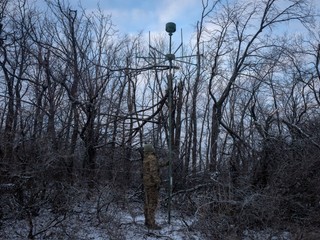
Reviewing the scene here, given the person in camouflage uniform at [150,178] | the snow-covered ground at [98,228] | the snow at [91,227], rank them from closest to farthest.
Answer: the snow-covered ground at [98,228], the snow at [91,227], the person in camouflage uniform at [150,178]

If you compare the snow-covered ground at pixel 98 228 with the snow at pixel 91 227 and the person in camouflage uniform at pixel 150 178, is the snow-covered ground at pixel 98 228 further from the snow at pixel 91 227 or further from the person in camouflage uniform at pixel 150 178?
the person in camouflage uniform at pixel 150 178

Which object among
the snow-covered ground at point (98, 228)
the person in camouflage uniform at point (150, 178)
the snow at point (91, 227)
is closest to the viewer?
the snow-covered ground at point (98, 228)

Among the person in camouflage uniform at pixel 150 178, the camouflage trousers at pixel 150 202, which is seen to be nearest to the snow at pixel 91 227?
the camouflage trousers at pixel 150 202

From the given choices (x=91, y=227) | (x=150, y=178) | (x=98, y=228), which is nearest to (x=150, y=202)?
(x=150, y=178)

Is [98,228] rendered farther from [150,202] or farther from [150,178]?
[150,178]

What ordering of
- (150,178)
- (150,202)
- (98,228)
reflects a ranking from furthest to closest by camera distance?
(98,228) → (150,202) → (150,178)

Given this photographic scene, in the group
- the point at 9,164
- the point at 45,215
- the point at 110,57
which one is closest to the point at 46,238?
the point at 45,215

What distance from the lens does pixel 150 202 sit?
9828 mm

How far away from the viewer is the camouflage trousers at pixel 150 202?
384 inches

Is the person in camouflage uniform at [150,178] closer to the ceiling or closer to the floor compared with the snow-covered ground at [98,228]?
closer to the ceiling

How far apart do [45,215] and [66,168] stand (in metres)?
1.36

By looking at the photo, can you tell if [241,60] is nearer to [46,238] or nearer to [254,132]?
[254,132]

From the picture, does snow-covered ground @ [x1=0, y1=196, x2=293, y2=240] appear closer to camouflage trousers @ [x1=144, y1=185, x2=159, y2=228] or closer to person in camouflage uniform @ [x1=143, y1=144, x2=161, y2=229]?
camouflage trousers @ [x1=144, y1=185, x2=159, y2=228]

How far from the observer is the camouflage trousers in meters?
9.75
